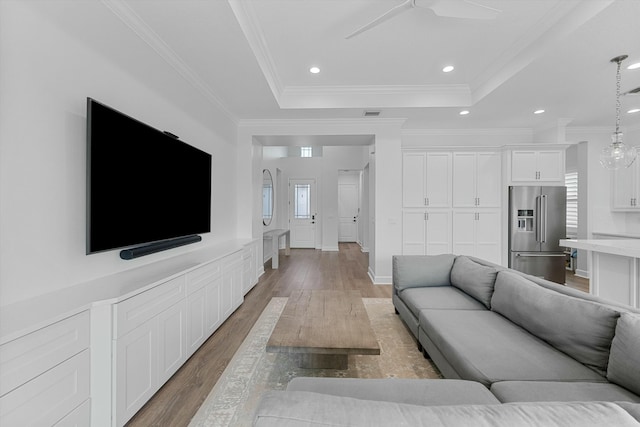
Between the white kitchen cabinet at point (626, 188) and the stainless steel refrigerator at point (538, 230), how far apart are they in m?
1.25

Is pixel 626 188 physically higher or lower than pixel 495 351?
higher

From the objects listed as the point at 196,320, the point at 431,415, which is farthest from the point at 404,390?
the point at 196,320

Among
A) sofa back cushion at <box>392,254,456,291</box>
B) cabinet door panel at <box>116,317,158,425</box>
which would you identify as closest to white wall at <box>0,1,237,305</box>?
cabinet door panel at <box>116,317,158,425</box>

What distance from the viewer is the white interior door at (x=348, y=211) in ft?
32.8

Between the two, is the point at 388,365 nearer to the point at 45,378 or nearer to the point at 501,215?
the point at 45,378

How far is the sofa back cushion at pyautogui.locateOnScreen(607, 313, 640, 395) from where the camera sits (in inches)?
46.8

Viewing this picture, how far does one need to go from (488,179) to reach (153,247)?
16.1ft

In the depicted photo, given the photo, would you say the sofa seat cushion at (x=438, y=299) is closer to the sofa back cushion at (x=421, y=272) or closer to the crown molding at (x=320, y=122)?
the sofa back cushion at (x=421, y=272)

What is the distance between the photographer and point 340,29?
2.63 meters

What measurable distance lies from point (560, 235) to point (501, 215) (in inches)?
35.5

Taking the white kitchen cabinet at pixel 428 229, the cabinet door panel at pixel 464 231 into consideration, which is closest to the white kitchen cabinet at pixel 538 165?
the cabinet door panel at pixel 464 231

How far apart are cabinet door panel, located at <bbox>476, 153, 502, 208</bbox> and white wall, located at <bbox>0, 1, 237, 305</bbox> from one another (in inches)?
194

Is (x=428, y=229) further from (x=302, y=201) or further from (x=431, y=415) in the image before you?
(x=302, y=201)

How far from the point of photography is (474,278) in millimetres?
2553
